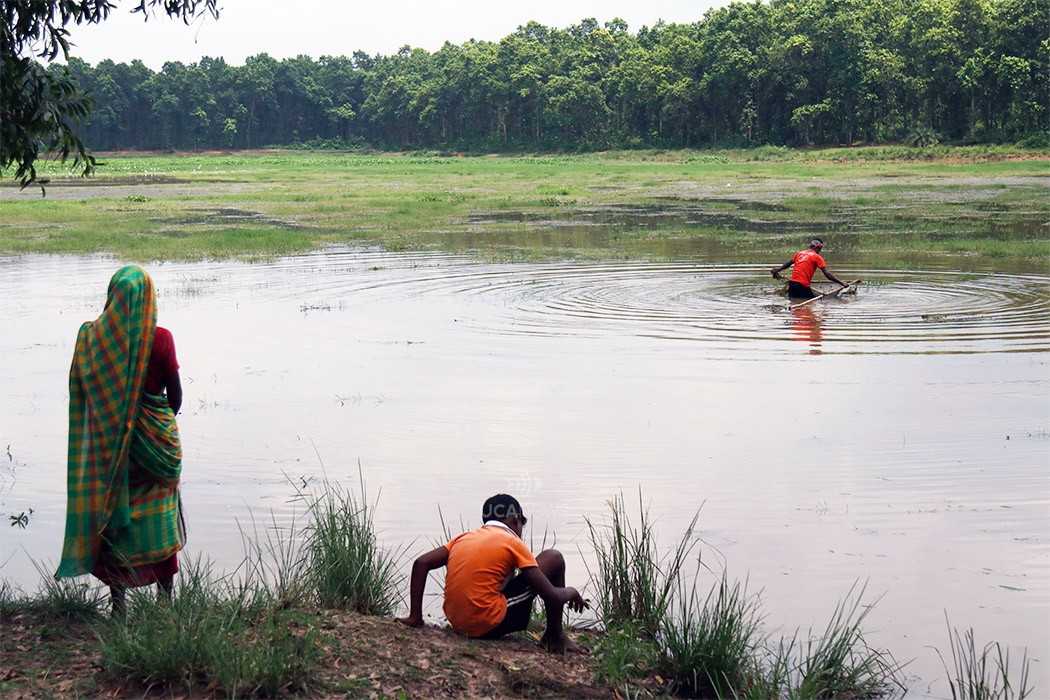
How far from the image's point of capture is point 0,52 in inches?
262

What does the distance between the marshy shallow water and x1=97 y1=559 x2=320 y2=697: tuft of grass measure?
260 centimetres

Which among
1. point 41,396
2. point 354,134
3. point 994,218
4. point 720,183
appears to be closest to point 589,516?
point 41,396

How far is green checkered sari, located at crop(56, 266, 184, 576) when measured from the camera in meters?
5.70

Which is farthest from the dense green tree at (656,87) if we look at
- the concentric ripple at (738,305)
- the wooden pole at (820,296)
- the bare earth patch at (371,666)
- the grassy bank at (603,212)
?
the bare earth patch at (371,666)

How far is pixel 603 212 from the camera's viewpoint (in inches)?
1510

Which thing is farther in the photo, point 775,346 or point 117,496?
point 775,346

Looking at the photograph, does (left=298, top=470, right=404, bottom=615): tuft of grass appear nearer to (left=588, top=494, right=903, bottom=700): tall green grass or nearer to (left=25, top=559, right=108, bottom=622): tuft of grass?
(left=25, top=559, right=108, bottom=622): tuft of grass

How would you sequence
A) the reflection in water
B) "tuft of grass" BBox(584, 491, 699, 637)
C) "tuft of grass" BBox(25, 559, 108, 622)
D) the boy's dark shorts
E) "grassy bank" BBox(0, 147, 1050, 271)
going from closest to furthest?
"tuft of grass" BBox(25, 559, 108, 622), the boy's dark shorts, "tuft of grass" BBox(584, 491, 699, 637), the reflection in water, "grassy bank" BBox(0, 147, 1050, 271)

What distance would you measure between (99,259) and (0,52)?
19.8m

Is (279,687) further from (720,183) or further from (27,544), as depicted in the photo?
(720,183)

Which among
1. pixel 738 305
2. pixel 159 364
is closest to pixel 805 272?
pixel 738 305

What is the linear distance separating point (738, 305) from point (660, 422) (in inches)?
282

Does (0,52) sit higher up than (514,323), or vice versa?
(0,52)

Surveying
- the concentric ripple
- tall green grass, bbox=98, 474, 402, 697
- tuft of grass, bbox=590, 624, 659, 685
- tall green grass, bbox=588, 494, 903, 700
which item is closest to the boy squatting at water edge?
tuft of grass, bbox=590, 624, 659, 685
